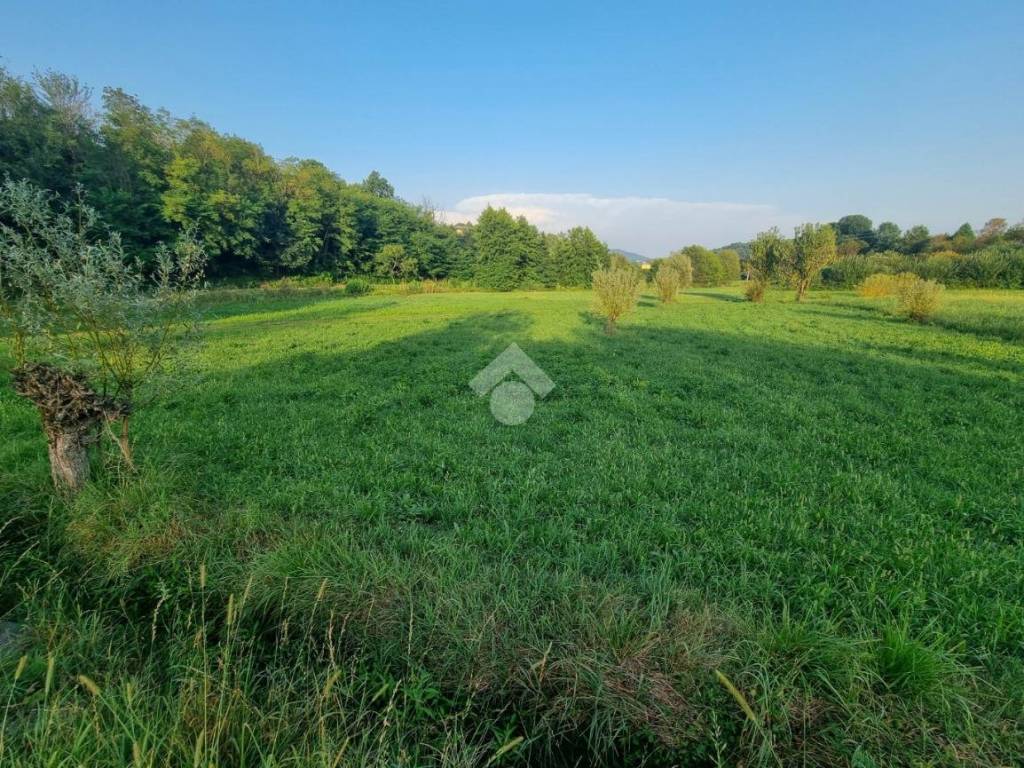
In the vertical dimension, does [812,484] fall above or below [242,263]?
below

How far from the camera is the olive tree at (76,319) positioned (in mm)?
3379

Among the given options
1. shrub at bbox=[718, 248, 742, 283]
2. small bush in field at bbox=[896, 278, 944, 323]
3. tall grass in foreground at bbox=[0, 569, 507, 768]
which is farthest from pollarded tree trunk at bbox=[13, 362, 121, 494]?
shrub at bbox=[718, 248, 742, 283]

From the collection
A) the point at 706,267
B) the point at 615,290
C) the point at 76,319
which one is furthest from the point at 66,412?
the point at 706,267

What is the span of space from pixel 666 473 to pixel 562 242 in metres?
56.8

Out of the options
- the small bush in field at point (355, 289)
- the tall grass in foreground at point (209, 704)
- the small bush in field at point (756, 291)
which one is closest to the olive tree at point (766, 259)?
the small bush in field at point (756, 291)

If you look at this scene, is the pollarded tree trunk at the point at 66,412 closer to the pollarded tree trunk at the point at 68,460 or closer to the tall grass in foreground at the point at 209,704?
the pollarded tree trunk at the point at 68,460

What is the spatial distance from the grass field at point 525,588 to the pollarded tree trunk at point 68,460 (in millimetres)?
196

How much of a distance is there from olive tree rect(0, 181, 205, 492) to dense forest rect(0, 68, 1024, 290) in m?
17.5

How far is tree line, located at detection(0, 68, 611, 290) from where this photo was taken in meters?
31.0

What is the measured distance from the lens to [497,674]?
2.09 m

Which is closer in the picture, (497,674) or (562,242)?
(497,674)

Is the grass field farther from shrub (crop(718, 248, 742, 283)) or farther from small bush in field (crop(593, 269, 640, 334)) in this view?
shrub (crop(718, 248, 742, 283))

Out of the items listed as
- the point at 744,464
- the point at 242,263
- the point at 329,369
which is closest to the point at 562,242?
the point at 242,263

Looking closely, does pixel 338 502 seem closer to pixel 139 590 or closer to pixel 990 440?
pixel 139 590
